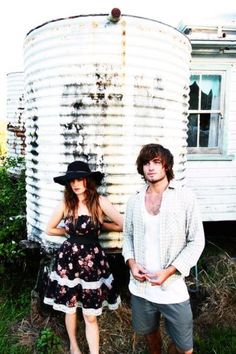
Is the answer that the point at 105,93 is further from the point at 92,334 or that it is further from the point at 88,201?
the point at 92,334

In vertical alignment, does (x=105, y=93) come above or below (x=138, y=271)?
above

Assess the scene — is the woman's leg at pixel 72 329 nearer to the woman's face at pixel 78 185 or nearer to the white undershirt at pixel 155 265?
the white undershirt at pixel 155 265

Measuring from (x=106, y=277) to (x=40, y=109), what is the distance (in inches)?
71.0

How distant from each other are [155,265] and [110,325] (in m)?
1.70

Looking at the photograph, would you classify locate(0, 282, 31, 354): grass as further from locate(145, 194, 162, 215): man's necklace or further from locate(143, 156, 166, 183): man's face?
locate(143, 156, 166, 183): man's face

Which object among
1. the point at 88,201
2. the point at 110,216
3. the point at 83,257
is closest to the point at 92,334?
the point at 83,257

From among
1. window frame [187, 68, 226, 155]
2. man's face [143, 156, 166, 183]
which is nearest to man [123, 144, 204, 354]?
man's face [143, 156, 166, 183]

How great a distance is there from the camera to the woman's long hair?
296 centimetres

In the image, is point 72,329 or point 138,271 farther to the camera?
point 72,329

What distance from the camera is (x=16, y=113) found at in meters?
9.51

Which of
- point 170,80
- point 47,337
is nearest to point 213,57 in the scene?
point 170,80

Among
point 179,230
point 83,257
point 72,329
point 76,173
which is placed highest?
point 76,173

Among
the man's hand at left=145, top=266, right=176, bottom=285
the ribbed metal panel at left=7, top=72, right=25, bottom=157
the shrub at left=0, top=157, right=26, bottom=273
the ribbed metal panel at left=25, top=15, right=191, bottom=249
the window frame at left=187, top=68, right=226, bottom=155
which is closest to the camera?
the man's hand at left=145, top=266, right=176, bottom=285

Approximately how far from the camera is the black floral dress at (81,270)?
293 centimetres
